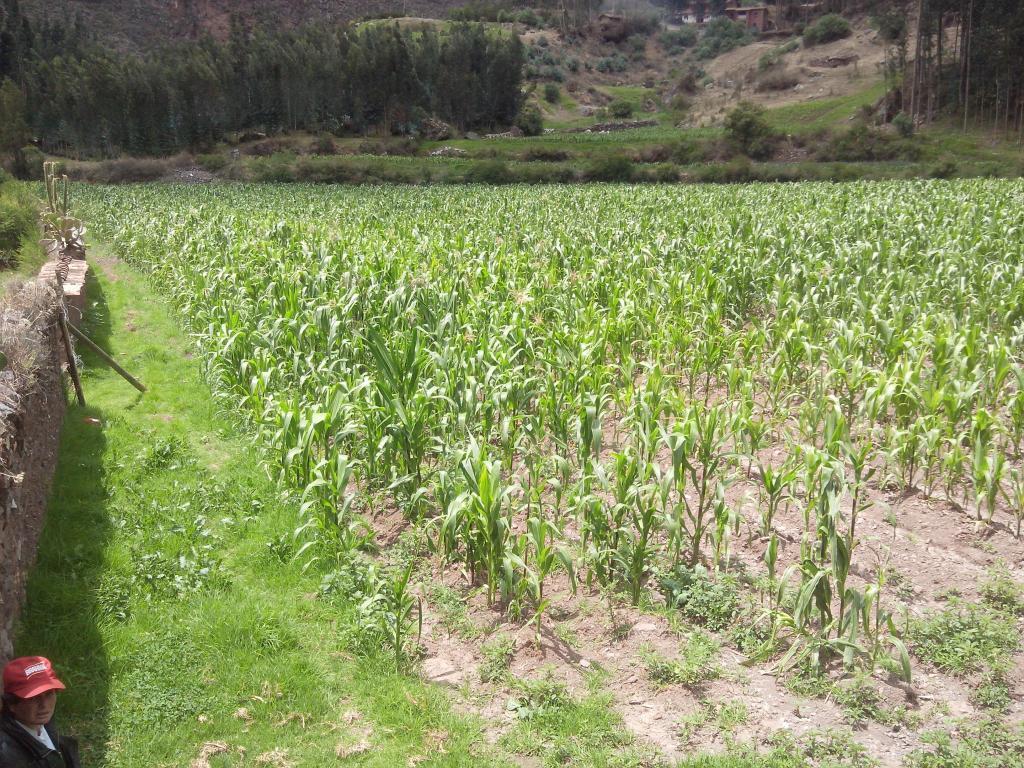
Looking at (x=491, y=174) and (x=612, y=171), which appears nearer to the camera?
(x=612, y=171)

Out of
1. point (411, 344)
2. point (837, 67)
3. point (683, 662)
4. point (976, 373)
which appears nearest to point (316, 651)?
point (683, 662)

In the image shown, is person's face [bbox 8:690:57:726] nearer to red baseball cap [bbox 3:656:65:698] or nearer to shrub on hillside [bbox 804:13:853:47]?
red baseball cap [bbox 3:656:65:698]

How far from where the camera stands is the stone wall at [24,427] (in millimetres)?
4316

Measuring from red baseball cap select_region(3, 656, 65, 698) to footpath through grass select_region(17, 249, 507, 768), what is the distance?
0.62m

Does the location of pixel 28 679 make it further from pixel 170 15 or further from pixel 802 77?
pixel 170 15

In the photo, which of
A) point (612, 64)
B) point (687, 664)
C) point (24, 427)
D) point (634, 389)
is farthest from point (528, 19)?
point (687, 664)

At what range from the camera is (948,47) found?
206 feet

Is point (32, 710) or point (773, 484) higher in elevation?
point (773, 484)

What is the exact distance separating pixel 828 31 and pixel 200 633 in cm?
9393

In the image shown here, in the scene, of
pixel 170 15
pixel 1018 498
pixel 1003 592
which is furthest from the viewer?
pixel 170 15

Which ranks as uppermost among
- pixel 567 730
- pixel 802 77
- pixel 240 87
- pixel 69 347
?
pixel 802 77

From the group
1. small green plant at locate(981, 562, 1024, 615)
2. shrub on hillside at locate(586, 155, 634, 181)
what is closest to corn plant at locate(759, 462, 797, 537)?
small green plant at locate(981, 562, 1024, 615)

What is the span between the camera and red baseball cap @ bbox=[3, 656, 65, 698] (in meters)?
3.29

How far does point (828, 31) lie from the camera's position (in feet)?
267
